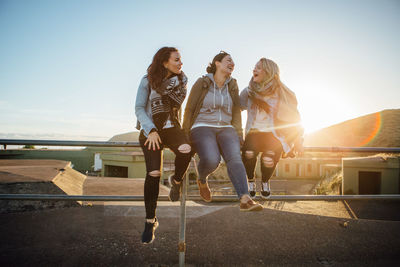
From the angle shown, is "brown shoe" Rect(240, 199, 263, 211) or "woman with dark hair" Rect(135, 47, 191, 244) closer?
"brown shoe" Rect(240, 199, 263, 211)

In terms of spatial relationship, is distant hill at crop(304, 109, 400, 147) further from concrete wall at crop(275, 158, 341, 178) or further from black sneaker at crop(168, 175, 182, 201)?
black sneaker at crop(168, 175, 182, 201)

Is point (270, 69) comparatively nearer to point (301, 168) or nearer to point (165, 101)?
point (165, 101)

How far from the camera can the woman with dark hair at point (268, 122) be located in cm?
262

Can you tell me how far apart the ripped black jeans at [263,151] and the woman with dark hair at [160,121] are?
706 mm

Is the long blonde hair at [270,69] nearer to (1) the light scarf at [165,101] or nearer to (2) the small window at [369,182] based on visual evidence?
(1) the light scarf at [165,101]

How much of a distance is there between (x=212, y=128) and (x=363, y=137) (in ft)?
332

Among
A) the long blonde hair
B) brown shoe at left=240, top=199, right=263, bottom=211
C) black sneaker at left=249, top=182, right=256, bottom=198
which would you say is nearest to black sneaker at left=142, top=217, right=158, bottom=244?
brown shoe at left=240, top=199, right=263, bottom=211

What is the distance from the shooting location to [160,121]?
8.10ft

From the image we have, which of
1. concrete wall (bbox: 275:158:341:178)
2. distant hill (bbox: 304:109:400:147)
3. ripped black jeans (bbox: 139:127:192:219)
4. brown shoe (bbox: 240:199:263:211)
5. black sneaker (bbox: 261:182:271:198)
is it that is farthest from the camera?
distant hill (bbox: 304:109:400:147)

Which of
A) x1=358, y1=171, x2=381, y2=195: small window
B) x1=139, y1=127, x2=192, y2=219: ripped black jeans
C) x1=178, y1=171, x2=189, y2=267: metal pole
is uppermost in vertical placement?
x1=139, y1=127, x2=192, y2=219: ripped black jeans

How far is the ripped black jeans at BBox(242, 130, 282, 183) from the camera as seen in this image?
2602mm

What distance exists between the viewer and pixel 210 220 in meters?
4.16

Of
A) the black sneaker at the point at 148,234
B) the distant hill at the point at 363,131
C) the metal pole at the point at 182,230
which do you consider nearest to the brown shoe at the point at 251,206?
the metal pole at the point at 182,230

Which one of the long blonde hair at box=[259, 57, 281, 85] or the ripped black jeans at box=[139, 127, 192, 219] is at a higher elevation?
the long blonde hair at box=[259, 57, 281, 85]
